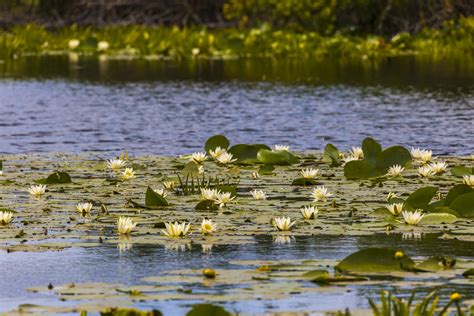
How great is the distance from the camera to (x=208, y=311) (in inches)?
180

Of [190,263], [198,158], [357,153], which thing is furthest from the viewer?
[357,153]

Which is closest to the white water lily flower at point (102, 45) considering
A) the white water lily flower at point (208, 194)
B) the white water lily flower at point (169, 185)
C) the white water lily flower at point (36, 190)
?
the white water lily flower at point (169, 185)

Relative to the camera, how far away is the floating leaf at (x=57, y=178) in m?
8.28

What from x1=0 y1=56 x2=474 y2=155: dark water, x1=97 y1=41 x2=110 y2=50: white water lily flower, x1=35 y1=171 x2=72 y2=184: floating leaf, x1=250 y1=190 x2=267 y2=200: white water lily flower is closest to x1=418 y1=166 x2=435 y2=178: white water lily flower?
x1=250 y1=190 x2=267 y2=200: white water lily flower

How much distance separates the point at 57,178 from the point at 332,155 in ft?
6.98

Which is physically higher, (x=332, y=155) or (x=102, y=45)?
(x=102, y=45)

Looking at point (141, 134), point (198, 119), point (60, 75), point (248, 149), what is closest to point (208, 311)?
point (248, 149)

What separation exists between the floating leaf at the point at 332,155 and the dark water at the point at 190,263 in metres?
2.71

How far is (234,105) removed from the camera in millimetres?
15383

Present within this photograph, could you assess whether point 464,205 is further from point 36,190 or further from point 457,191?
point 36,190

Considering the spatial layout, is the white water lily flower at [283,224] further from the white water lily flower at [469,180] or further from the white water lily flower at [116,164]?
the white water lily flower at [116,164]

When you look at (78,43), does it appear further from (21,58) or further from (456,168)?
(456,168)

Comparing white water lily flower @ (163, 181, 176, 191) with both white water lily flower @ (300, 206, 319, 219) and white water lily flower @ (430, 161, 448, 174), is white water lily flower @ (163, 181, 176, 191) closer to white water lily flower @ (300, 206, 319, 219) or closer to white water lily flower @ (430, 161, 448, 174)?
white water lily flower @ (300, 206, 319, 219)

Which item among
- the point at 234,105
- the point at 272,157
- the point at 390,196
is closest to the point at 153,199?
the point at 390,196
